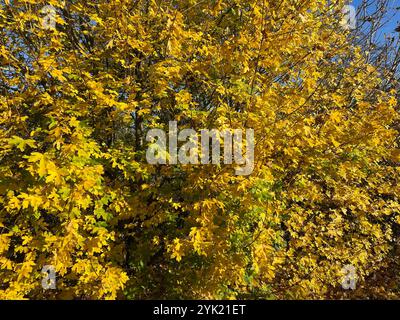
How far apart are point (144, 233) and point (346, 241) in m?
3.56

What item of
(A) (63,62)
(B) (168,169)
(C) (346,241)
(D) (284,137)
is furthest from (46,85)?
(C) (346,241)

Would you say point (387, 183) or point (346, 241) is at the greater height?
point (387, 183)

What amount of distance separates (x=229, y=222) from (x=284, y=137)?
3.82 ft

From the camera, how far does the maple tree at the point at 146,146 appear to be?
330 cm

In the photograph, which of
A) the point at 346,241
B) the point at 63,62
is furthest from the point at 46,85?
the point at 346,241

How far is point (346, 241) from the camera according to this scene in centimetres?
591

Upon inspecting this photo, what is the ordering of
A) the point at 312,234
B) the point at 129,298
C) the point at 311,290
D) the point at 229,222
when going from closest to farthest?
the point at 229,222 < the point at 129,298 < the point at 311,290 < the point at 312,234

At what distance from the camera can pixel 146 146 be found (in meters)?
4.13

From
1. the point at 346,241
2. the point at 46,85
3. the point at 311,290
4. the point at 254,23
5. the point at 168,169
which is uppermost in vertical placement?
the point at 254,23

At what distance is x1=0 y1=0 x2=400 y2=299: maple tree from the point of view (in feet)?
10.8

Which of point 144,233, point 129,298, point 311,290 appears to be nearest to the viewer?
point 129,298

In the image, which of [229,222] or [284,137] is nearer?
[229,222]

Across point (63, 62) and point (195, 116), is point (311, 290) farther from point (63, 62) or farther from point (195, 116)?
point (63, 62)

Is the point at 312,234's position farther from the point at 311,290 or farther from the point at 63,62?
the point at 63,62
